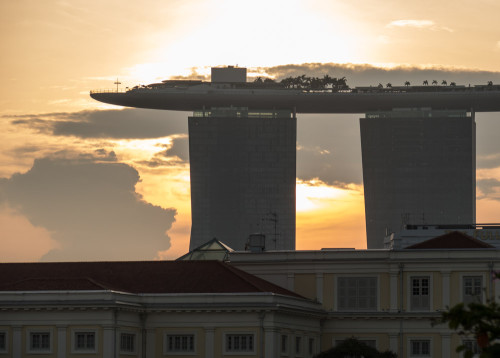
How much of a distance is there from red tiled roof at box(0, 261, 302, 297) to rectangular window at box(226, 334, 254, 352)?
331cm

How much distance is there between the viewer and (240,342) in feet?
366

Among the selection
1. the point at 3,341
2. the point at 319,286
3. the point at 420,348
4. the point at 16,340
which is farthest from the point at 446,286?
the point at 3,341

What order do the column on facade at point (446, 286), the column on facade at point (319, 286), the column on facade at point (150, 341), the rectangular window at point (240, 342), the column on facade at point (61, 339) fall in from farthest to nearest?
the column on facade at point (319, 286), the column on facade at point (446, 286), the column on facade at point (150, 341), the rectangular window at point (240, 342), the column on facade at point (61, 339)

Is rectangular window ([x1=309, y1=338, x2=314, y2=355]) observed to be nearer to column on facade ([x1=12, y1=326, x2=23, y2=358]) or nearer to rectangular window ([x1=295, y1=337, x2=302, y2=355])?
rectangular window ([x1=295, y1=337, x2=302, y2=355])

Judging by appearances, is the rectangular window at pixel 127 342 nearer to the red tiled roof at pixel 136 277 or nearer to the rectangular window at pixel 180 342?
the rectangular window at pixel 180 342

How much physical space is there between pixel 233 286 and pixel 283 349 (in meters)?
5.86

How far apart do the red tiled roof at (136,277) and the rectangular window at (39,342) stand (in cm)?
324

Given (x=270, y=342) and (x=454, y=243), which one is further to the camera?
(x=454, y=243)

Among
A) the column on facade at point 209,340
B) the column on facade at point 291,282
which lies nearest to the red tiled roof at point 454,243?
the column on facade at point 291,282

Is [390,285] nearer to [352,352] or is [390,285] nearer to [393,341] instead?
[393,341]

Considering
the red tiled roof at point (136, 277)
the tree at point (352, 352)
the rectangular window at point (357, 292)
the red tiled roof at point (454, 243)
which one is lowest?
the tree at point (352, 352)

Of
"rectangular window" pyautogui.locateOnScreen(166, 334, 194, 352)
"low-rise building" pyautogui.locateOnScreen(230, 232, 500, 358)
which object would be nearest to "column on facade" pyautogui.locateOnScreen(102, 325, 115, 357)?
"rectangular window" pyautogui.locateOnScreen(166, 334, 194, 352)

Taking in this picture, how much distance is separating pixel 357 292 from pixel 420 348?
22.8 feet

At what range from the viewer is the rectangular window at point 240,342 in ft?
365
